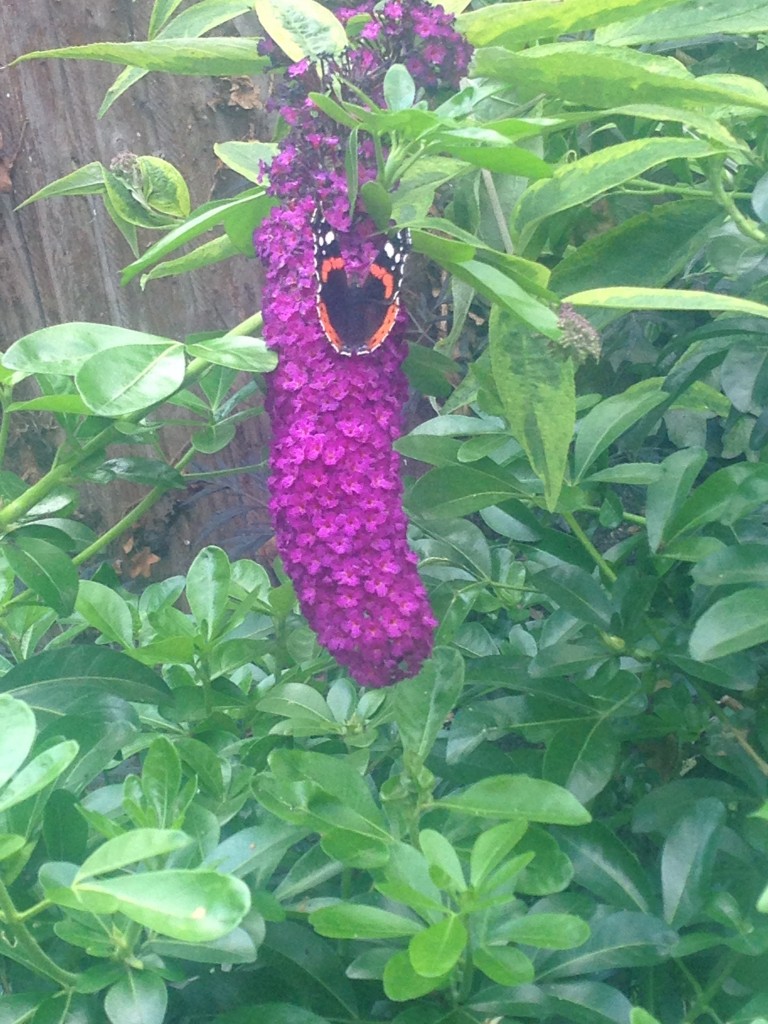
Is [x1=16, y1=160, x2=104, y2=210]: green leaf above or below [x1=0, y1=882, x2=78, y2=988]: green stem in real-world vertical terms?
above

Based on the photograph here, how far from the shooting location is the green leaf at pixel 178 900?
377mm

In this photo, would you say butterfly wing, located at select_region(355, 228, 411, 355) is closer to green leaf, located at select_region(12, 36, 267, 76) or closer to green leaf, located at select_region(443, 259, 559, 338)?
green leaf, located at select_region(443, 259, 559, 338)

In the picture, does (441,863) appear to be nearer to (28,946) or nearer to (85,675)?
(28,946)

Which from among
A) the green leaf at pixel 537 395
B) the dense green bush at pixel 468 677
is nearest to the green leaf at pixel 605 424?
the dense green bush at pixel 468 677

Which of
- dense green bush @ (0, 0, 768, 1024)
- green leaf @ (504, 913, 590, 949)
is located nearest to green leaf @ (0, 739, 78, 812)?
dense green bush @ (0, 0, 768, 1024)

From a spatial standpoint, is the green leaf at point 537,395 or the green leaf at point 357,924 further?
the green leaf at point 537,395

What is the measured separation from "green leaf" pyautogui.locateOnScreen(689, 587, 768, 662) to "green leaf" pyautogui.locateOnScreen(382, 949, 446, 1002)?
0.83ft

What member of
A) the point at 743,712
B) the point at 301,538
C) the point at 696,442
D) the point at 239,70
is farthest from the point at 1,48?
the point at 743,712

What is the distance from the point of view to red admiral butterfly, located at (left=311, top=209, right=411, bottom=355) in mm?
632

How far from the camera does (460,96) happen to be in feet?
1.83

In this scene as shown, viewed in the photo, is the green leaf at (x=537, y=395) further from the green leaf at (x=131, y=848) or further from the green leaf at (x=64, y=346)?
the green leaf at (x=131, y=848)

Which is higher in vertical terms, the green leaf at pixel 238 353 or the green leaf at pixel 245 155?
the green leaf at pixel 245 155

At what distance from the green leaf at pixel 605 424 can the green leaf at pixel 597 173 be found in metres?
0.16

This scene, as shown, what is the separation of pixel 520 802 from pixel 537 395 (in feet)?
0.81
